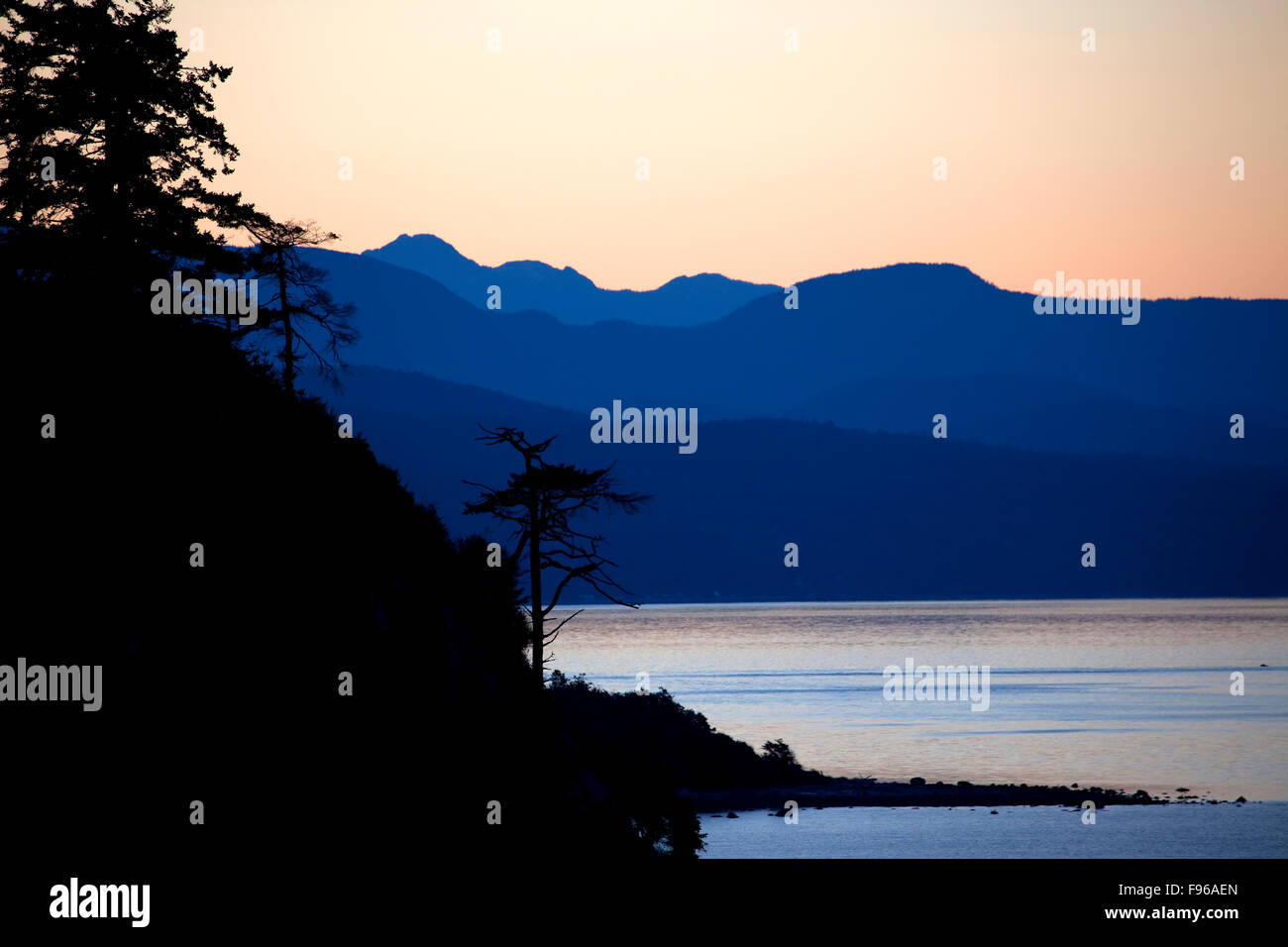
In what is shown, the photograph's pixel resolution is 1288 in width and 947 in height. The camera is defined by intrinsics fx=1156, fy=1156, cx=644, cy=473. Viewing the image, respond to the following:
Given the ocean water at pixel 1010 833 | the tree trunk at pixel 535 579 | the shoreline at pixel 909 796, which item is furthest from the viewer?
the shoreline at pixel 909 796

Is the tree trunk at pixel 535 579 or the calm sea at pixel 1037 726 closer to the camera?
the tree trunk at pixel 535 579

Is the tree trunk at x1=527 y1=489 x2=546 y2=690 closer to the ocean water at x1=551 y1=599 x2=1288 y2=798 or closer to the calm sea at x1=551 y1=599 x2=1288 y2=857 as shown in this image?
→ the calm sea at x1=551 y1=599 x2=1288 y2=857

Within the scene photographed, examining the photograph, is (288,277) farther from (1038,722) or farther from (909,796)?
(1038,722)

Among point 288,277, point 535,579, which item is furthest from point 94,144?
point 535,579

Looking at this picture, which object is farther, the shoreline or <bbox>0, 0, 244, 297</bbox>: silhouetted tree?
the shoreline

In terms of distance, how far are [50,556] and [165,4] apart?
835 inches

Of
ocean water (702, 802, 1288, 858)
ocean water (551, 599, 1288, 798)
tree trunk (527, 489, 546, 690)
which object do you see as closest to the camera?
tree trunk (527, 489, 546, 690)

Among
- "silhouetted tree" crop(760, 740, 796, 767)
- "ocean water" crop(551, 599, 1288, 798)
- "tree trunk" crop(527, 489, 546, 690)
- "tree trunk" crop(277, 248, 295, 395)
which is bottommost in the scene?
"ocean water" crop(551, 599, 1288, 798)

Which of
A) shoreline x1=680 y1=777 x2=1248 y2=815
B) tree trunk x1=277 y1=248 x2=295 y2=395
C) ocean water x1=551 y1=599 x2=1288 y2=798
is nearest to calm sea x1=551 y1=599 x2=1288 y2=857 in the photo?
ocean water x1=551 y1=599 x2=1288 y2=798

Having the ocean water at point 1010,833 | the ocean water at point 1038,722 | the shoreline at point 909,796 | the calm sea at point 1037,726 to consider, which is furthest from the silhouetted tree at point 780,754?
the ocean water at point 1010,833

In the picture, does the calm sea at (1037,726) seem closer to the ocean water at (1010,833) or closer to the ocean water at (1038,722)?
the ocean water at (1038,722)

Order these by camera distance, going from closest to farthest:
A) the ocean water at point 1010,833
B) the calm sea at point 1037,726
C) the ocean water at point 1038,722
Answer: the ocean water at point 1010,833 → the calm sea at point 1037,726 → the ocean water at point 1038,722

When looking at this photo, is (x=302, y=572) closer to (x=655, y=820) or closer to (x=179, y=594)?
(x=179, y=594)

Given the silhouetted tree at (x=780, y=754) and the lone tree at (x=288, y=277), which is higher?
the lone tree at (x=288, y=277)
